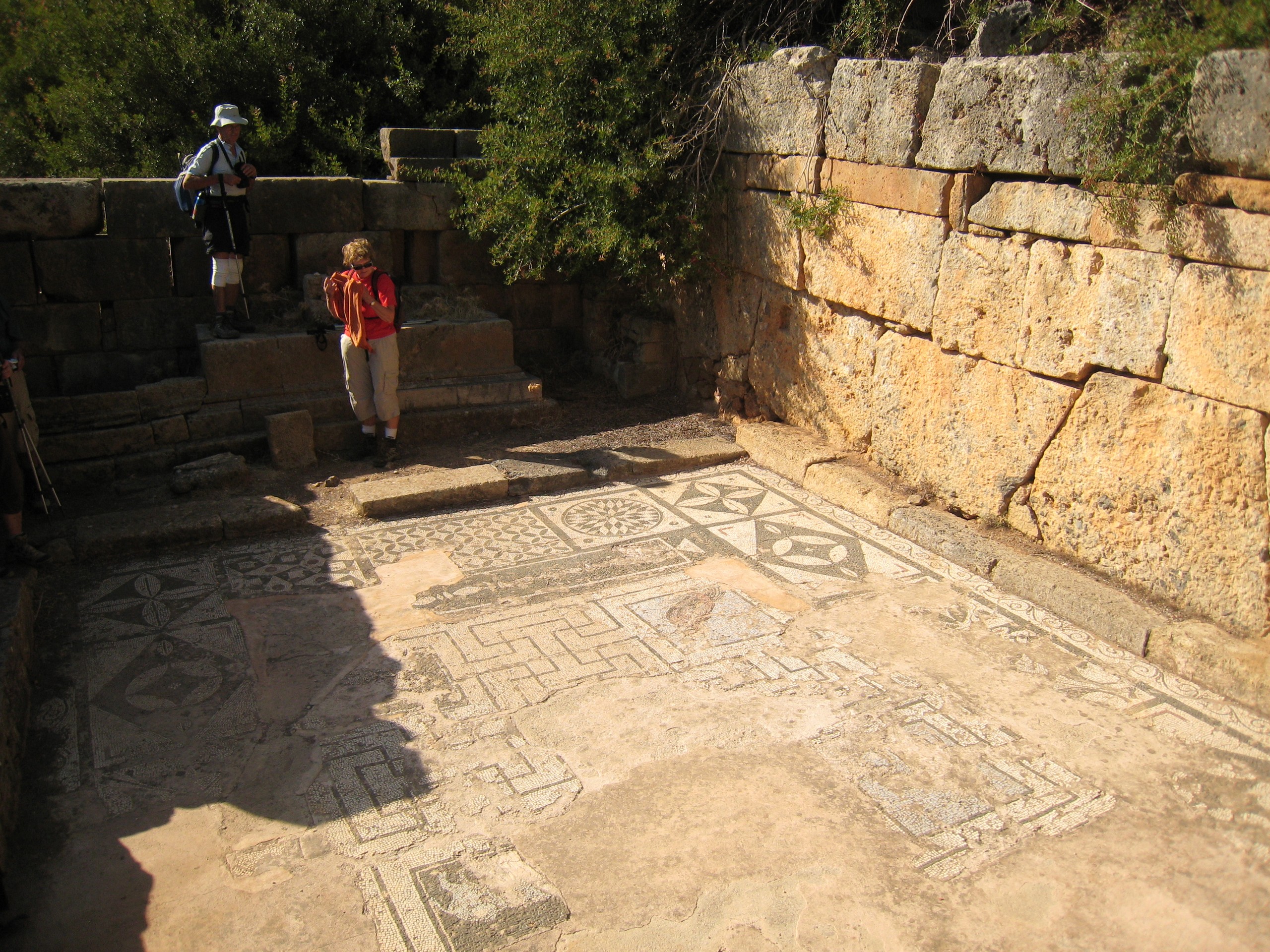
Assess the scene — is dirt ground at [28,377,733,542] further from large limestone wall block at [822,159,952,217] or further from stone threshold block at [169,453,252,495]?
large limestone wall block at [822,159,952,217]

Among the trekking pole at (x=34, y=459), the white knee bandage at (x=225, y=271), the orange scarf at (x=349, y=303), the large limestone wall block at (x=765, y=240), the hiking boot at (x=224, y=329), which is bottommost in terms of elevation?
the trekking pole at (x=34, y=459)

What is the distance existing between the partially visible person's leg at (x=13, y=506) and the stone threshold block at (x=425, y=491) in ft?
5.97

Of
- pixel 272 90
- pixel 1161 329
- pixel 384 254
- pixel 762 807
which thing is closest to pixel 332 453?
pixel 384 254

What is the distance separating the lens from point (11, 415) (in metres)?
5.95

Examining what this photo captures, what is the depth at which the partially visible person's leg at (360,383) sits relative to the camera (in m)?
6.94

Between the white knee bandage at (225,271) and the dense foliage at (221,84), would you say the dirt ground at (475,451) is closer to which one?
the white knee bandage at (225,271)

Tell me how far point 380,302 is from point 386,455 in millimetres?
1141

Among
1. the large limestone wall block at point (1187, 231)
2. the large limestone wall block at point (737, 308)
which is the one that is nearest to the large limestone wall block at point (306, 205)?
the large limestone wall block at point (737, 308)

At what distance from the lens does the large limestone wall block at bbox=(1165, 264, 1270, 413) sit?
168 inches

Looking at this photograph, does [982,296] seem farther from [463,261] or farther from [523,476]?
[463,261]

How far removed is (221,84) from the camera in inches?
357

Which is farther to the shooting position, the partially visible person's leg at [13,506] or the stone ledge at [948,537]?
the stone ledge at [948,537]

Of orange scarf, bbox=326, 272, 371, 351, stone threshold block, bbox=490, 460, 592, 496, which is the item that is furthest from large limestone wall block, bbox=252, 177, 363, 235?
stone threshold block, bbox=490, 460, 592, 496

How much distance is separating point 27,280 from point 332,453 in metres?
2.41
